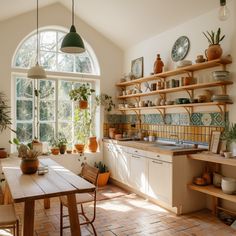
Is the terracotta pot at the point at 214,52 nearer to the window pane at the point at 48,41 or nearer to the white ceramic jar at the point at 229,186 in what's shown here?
the white ceramic jar at the point at 229,186

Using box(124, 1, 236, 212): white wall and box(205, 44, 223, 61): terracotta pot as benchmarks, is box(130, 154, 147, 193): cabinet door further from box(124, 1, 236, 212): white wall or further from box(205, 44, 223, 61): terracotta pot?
box(205, 44, 223, 61): terracotta pot

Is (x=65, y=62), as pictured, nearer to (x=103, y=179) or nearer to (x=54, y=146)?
(x=54, y=146)

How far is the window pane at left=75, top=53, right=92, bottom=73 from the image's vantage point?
207 inches

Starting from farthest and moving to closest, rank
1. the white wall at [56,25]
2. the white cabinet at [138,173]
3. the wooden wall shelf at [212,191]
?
the white wall at [56,25]
the white cabinet at [138,173]
the wooden wall shelf at [212,191]

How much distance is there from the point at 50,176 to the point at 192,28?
2.96 m

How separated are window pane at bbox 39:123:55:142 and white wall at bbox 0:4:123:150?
2.11 ft

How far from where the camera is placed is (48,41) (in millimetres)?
4996

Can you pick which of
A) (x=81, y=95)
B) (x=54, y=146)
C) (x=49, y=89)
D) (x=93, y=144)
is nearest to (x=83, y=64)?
(x=81, y=95)

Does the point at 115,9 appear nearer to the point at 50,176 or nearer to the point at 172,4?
the point at 172,4

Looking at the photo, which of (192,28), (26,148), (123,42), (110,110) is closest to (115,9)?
(123,42)

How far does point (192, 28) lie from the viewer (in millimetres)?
3879

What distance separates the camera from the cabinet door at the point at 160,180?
3.42 meters

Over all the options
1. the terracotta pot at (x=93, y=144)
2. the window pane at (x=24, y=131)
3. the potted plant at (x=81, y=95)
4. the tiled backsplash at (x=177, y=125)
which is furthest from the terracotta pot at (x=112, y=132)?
the window pane at (x=24, y=131)

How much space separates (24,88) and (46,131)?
91cm
